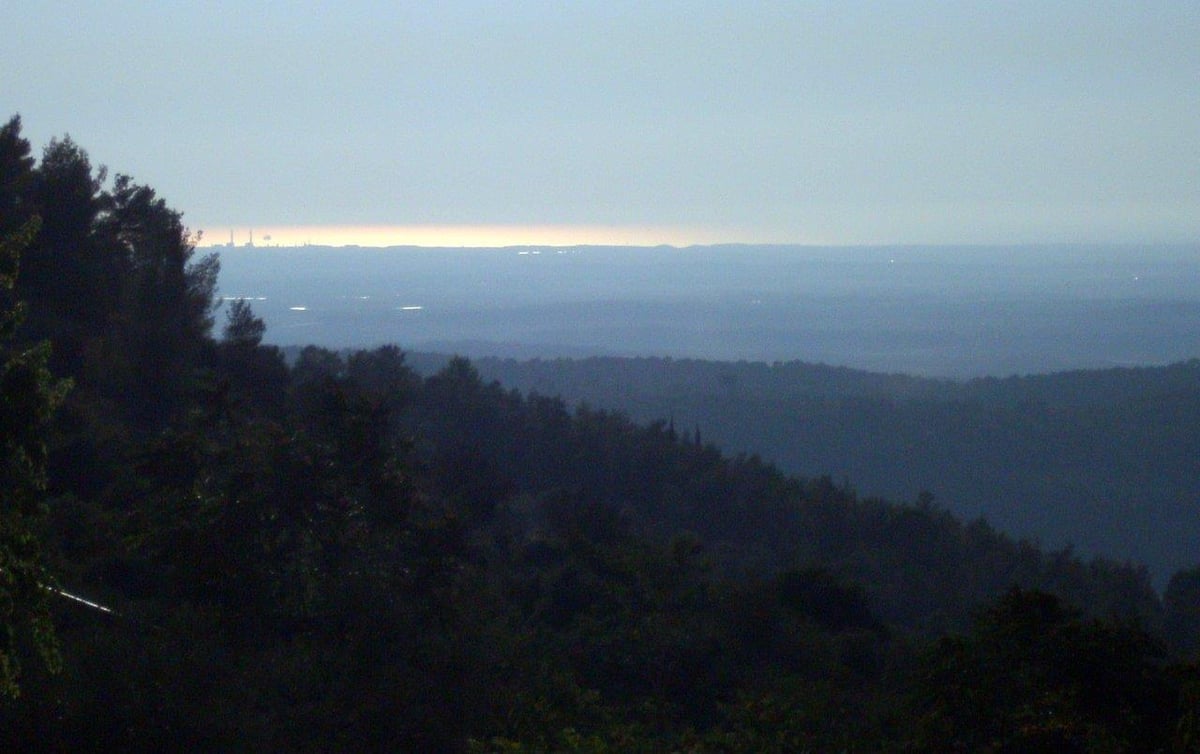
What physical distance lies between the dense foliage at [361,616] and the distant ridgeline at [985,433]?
37.1 metres

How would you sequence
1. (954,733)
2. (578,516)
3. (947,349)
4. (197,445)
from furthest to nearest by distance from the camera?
1. (947,349)
2. (578,516)
3. (197,445)
4. (954,733)

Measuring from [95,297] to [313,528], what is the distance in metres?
13.1

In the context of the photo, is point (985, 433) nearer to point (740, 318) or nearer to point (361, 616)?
point (361, 616)

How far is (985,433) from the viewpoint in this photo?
73.4 m

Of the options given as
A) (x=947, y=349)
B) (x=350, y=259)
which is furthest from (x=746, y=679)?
(x=350, y=259)

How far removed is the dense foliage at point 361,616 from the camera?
6508 mm

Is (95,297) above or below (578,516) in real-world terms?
above

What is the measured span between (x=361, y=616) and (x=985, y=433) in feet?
225

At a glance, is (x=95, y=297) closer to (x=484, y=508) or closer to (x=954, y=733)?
(x=484, y=508)

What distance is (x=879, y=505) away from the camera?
41000 millimetres

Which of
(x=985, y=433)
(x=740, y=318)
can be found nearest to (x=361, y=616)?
(x=985, y=433)

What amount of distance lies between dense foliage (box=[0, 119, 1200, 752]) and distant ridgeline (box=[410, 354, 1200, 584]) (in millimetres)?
37115

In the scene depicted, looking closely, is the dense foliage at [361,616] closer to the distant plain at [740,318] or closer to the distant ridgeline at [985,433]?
the distant ridgeline at [985,433]

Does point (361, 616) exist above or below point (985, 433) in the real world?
above
